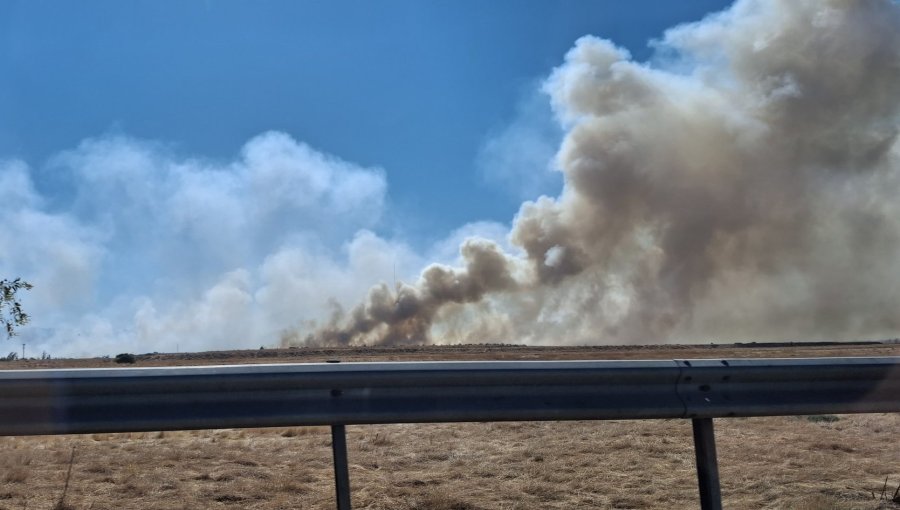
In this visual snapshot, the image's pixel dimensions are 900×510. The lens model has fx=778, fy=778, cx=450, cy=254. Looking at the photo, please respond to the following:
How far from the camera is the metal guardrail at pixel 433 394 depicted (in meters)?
4.78

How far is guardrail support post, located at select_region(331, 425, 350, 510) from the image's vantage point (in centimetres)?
502

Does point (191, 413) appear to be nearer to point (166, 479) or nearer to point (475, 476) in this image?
point (166, 479)

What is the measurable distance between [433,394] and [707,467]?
1.98m

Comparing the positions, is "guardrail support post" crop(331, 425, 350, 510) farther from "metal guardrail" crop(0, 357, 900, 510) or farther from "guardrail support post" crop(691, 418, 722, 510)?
"guardrail support post" crop(691, 418, 722, 510)

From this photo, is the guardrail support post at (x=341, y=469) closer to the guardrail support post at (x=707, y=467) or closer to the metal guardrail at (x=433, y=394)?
the metal guardrail at (x=433, y=394)

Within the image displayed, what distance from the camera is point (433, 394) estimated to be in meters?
5.08

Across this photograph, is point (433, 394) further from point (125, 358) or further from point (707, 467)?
point (125, 358)

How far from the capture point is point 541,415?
5.20 metres

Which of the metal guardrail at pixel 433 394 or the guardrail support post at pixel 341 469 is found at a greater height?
the metal guardrail at pixel 433 394

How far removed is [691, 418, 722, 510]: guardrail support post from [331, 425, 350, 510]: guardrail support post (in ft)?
7.88

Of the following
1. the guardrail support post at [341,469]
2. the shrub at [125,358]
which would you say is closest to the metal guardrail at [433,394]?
the guardrail support post at [341,469]

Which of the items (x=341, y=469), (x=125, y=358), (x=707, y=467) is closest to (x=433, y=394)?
(x=341, y=469)

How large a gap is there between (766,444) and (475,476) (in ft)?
12.0

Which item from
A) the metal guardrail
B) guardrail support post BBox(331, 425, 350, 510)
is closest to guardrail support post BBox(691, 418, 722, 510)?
the metal guardrail
